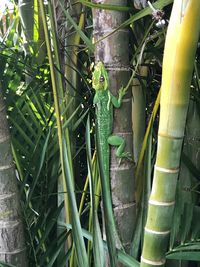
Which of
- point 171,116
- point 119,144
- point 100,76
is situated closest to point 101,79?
point 100,76

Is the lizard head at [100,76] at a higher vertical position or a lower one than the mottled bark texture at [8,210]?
higher

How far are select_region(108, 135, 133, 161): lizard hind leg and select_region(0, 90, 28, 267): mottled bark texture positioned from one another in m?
0.23

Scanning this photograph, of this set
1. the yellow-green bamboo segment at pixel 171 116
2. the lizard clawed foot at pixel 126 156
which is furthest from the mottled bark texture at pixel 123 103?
the yellow-green bamboo segment at pixel 171 116

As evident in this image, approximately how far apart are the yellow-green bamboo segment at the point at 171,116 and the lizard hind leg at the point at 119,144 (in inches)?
7.7

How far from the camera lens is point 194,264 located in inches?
39.6

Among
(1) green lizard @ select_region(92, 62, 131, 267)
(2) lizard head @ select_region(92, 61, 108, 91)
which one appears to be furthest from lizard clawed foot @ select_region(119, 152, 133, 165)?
(2) lizard head @ select_region(92, 61, 108, 91)

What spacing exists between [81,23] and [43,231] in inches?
20.2

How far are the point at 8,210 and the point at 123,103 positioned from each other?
Result: 0.34 metres

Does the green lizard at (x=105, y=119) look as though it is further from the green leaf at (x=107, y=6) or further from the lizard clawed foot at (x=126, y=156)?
the green leaf at (x=107, y=6)

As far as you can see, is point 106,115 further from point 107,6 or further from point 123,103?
point 107,6

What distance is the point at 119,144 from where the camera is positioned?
30.1 inches

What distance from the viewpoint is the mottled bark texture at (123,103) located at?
0.75 meters

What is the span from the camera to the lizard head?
75cm

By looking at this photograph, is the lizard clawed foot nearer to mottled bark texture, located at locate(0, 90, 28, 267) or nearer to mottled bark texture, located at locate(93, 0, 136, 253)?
mottled bark texture, located at locate(93, 0, 136, 253)
